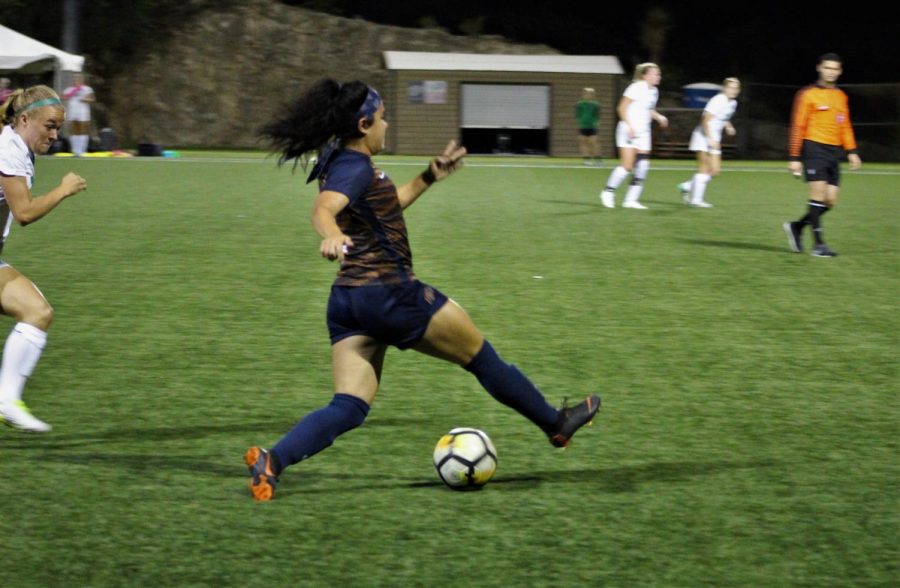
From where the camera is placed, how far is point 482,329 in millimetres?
9102

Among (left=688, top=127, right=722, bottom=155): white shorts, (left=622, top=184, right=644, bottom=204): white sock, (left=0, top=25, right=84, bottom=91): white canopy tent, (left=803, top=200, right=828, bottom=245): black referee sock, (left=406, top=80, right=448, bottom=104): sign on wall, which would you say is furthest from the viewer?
(left=406, top=80, right=448, bottom=104): sign on wall

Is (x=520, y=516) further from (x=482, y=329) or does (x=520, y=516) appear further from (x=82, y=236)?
(x=82, y=236)

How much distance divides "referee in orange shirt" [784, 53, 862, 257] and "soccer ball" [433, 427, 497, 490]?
8.23 meters

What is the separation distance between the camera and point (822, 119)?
12680mm

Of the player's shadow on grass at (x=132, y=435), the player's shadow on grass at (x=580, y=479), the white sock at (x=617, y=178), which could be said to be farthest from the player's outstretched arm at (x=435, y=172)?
the white sock at (x=617, y=178)

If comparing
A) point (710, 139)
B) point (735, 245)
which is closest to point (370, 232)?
point (735, 245)

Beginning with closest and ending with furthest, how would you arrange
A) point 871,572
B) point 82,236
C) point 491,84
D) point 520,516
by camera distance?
point 871,572 → point 520,516 → point 82,236 → point 491,84

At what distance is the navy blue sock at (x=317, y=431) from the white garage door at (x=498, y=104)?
34808 mm

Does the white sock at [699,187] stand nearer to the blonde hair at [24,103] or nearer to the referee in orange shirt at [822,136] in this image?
the referee in orange shirt at [822,136]

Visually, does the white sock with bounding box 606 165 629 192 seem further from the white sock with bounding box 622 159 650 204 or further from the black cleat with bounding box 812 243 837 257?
Answer: the black cleat with bounding box 812 243 837 257

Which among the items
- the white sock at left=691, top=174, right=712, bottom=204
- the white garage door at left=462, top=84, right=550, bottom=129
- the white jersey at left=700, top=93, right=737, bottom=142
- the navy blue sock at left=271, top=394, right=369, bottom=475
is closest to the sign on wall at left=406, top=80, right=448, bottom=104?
the white garage door at left=462, top=84, right=550, bottom=129

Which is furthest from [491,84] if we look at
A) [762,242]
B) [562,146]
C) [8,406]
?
[8,406]

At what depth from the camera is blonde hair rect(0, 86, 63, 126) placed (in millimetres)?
6066

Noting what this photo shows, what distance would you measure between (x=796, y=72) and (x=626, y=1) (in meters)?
9.55
